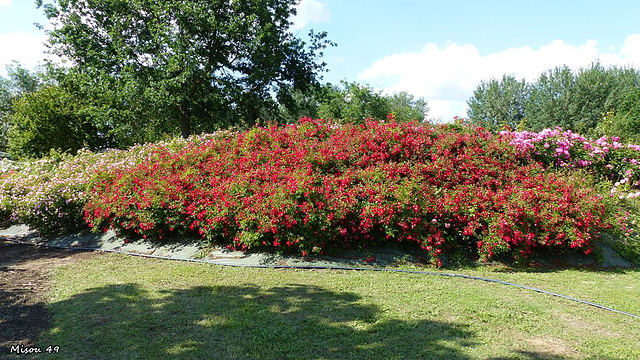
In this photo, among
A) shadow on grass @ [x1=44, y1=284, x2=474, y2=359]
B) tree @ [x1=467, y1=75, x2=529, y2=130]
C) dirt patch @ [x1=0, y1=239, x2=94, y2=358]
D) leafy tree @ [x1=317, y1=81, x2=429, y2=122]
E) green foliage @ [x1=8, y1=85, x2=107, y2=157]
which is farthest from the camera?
tree @ [x1=467, y1=75, x2=529, y2=130]

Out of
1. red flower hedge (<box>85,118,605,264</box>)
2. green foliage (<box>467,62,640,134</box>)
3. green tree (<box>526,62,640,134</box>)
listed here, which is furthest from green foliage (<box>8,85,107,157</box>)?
green tree (<box>526,62,640,134</box>)

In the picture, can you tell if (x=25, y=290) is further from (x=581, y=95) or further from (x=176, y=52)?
(x=581, y=95)

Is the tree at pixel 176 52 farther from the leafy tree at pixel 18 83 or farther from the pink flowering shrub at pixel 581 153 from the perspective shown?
the leafy tree at pixel 18 83

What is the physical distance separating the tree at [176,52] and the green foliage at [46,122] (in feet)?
9.70

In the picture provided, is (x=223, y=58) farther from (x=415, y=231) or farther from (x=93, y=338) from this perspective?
(x=93, y=338)

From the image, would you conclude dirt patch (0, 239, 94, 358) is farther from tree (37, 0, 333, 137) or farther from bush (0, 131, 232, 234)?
tree (37, 0, 333, 137)

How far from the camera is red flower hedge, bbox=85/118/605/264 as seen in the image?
5.49 meters

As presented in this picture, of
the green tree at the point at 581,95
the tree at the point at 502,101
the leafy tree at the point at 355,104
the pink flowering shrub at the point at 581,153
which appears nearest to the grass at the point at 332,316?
the pink flowering shrub at the point at 581,153

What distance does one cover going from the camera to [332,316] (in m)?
3.52

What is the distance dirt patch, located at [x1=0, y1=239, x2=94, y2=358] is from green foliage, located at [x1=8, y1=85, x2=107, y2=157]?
12091mm

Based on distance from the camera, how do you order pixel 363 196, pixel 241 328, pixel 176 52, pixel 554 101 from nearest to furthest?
pixel 241 328, pixel 363 196, pixel 176 52, pixel 554 101

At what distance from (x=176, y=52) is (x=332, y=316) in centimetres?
1350

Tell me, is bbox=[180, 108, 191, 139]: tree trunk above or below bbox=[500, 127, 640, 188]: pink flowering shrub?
above

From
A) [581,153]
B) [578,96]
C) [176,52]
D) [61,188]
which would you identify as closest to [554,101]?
[578,96]
